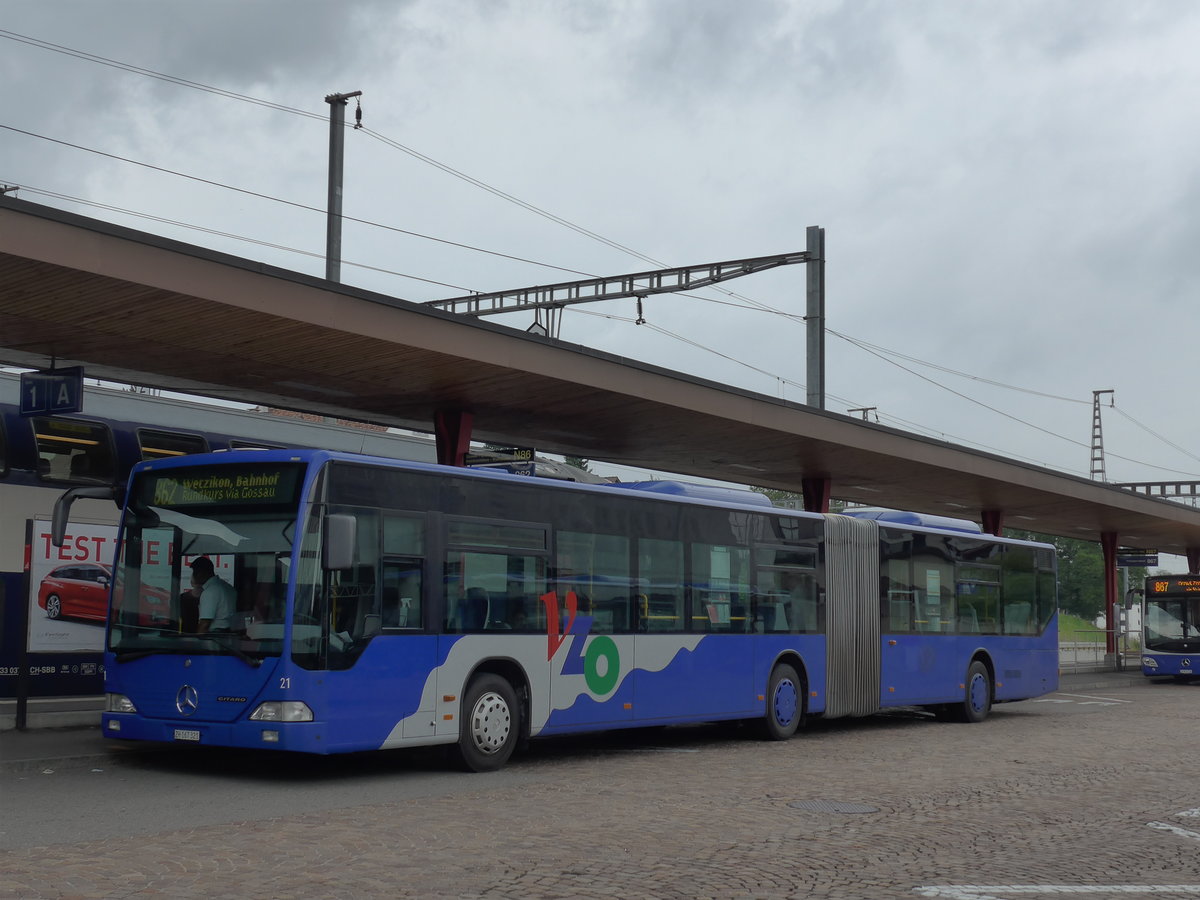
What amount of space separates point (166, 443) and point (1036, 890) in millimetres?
12210

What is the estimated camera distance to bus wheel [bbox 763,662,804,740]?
1781cm

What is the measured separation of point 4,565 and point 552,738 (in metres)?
6.79

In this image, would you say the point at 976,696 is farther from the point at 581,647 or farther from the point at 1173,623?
the point at 1173,623

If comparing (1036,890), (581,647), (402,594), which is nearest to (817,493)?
(581,647)

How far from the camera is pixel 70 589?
644 inches

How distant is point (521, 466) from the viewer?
16.7 metres

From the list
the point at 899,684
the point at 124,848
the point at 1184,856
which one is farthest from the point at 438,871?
the point at 899,684

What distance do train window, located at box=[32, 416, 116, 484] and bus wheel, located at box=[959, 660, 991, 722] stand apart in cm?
1305

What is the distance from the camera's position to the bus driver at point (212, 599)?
1216 cm

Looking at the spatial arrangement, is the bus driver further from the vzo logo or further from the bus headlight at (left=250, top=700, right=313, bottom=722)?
the vzo logo

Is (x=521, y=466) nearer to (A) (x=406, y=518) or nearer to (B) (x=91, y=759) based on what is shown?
(A) (x=406, y=518)

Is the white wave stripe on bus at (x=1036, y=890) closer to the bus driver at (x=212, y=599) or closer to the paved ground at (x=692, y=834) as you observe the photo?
the paved ground at (x=692, y=834)

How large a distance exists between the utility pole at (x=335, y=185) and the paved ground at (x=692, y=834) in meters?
7.63

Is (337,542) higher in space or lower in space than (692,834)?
higher
